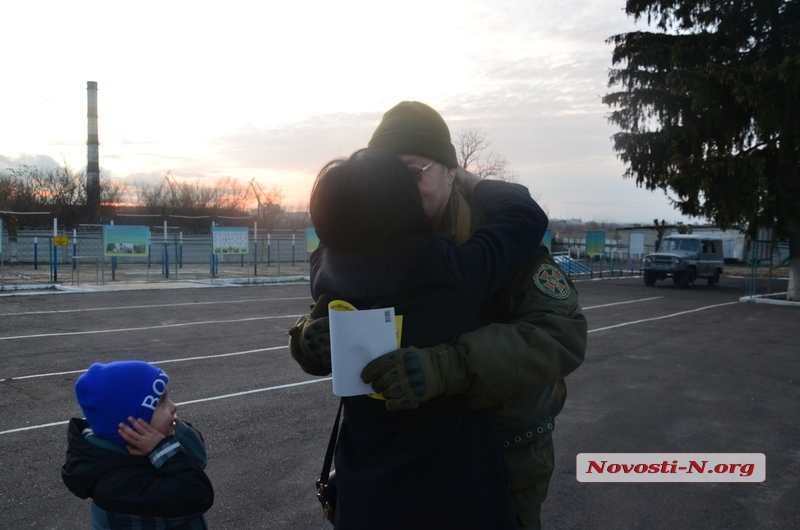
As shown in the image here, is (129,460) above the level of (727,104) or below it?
below

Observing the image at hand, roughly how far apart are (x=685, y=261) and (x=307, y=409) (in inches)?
874

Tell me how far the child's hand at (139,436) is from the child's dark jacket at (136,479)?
27mm

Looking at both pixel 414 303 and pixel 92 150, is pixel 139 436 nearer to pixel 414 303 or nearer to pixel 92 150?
pixel 414 303

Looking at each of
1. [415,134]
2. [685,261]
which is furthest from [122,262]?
[415,134]

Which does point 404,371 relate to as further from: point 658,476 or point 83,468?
point 658,476

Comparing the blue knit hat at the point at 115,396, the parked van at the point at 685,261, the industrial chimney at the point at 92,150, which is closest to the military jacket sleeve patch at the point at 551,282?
the blue knit hat at the point at 115,396

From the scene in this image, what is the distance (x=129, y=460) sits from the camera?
221 cm

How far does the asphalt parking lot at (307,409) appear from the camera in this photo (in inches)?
163

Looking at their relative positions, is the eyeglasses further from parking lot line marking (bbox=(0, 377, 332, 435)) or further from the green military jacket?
parking lot line marking (bbox=(0, 377, 332, 435))

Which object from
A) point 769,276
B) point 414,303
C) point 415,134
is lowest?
point 769,276

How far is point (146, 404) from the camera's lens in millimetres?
2219

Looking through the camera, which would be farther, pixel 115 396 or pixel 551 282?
pixel 115 396

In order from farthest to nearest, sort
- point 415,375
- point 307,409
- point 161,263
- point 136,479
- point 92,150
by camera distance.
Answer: point 92,150
point 161,263
point 307,409
point 136,479
point 415,375

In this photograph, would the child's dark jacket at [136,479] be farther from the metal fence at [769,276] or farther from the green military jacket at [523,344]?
the metal fence at [769,276]
